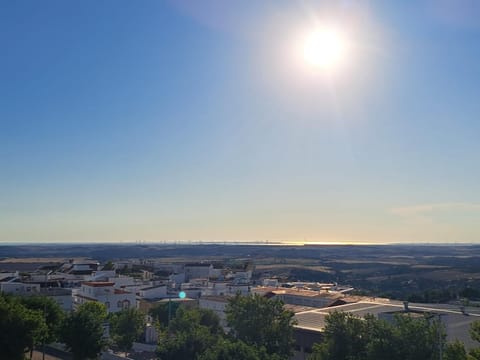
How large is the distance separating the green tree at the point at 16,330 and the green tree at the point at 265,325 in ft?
34.2

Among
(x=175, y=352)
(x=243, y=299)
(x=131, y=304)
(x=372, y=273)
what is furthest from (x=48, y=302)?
(x=372, y=273)

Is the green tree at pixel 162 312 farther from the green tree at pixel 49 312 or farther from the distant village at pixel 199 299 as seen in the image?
the green tree at pixel 49 312

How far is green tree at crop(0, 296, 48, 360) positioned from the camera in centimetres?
2214

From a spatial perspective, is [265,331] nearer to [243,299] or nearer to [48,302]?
[243,299]

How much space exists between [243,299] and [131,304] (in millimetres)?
22856

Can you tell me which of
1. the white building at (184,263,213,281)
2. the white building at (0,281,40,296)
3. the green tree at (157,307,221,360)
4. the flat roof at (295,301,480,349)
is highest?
the white building at (184,263,213,281)

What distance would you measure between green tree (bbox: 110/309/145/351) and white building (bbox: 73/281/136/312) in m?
12.8

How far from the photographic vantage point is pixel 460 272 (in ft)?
427

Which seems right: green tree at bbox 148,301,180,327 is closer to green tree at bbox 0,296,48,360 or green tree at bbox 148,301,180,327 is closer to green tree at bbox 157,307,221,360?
green tree at bbox 157,307,221,360

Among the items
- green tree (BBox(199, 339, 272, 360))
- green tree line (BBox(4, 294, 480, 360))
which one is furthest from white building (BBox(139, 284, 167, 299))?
green tree (BBox(199, 339, 272, 360))

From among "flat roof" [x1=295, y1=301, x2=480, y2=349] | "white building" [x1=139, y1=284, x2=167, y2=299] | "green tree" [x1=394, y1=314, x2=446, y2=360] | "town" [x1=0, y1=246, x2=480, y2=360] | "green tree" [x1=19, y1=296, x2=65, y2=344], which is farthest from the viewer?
"white building" [x1=139, y1=284, x2=167, y2=299]

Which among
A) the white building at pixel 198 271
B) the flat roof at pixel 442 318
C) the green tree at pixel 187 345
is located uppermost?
the white building at pixel 198 271

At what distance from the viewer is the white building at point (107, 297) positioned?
47.9 m

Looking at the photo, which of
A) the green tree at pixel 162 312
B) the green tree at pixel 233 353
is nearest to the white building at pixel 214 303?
the green tree at pixel 162 312
